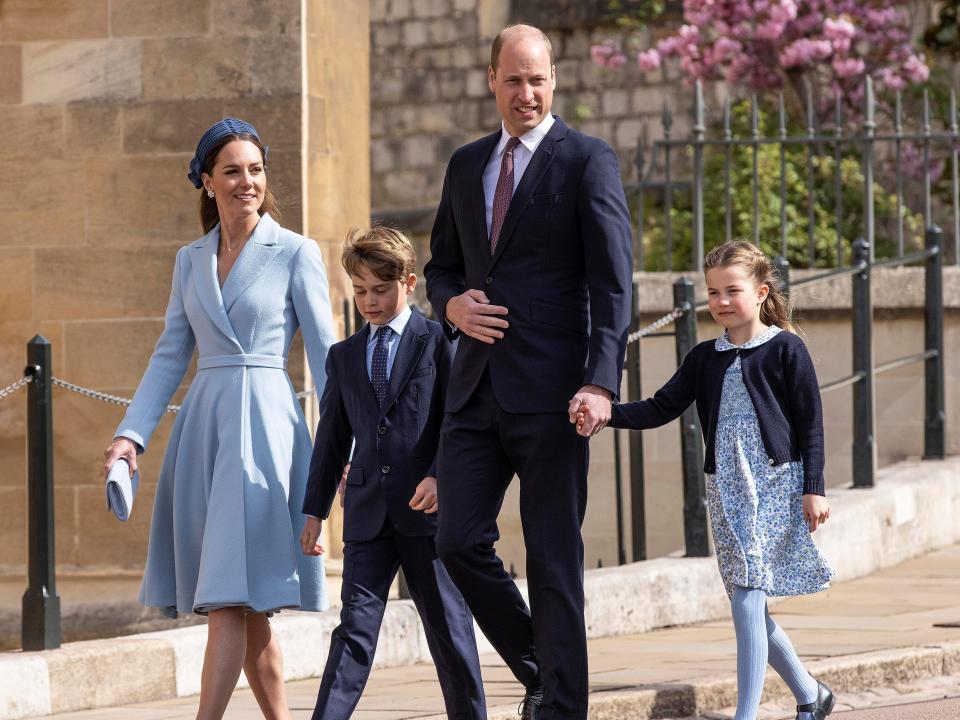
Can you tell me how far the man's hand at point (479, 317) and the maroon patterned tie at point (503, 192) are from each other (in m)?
0.12

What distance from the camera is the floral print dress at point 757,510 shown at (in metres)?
5.42

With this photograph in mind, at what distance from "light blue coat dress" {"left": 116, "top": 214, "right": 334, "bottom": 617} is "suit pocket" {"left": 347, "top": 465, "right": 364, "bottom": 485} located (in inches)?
5.3

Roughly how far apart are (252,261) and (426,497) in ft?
2.43

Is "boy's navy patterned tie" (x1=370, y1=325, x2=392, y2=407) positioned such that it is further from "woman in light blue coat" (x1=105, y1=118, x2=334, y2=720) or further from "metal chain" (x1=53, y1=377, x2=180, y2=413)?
"metal chain" (x1=53, y1=377, x2=180, y2=413)

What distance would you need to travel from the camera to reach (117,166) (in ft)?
26.1

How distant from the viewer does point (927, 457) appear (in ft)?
34.8

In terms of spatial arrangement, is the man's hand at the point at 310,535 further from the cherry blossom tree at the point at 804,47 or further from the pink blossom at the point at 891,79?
the pink blossom at the point at 891,79

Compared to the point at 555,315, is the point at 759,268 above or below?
above

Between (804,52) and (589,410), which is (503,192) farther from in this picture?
(804,52)

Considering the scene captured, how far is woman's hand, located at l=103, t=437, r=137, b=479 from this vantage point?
4.89 metres

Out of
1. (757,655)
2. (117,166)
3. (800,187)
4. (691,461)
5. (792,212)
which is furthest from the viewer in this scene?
(800,187)

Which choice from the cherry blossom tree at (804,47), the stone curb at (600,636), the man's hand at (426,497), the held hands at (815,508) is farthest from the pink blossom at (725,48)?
the man's hand at (426,497)

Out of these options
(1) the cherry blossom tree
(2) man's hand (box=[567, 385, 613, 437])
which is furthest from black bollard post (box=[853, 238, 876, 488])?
(2) man's hand (box=[567, 385, 613, 437])

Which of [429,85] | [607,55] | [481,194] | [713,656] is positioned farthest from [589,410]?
[429,85]
